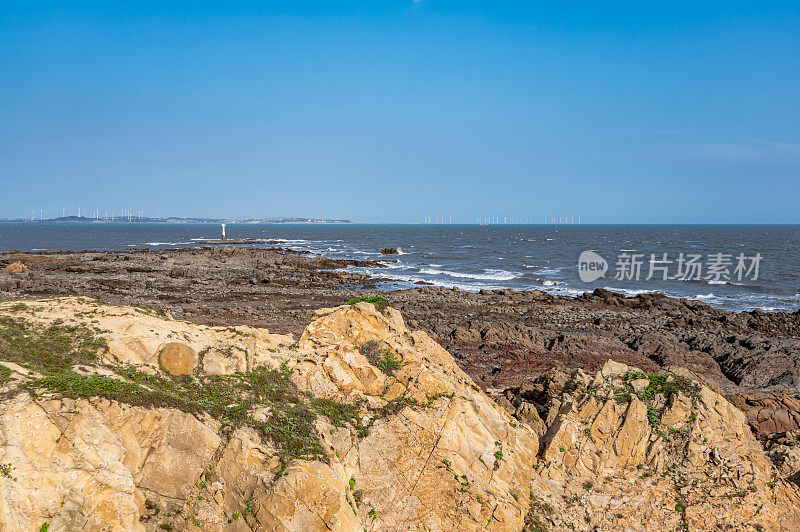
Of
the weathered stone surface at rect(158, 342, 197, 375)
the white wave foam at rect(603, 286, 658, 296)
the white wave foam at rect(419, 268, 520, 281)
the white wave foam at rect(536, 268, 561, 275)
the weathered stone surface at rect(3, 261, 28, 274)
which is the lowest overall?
the white wave foam at rect(419, 268, 520, 281)

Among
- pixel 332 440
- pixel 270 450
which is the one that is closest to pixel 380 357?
pixel 332 440

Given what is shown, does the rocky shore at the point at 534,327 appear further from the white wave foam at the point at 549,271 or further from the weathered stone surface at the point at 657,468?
the white wave foam at the point at 549,271

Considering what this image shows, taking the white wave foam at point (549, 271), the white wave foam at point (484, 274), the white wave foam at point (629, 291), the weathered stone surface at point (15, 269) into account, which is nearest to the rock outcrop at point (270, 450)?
the white wave foam at point (629, 291)

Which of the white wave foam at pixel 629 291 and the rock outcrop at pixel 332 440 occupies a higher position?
the rock outcrop at pixel 332 440

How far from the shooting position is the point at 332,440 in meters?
8.55

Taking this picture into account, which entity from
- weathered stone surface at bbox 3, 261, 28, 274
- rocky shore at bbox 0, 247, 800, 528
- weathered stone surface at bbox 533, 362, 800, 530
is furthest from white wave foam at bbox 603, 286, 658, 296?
weathered stone surface at bbox 3, 261, 28, 274

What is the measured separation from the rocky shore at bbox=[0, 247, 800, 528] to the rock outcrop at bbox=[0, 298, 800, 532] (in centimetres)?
50

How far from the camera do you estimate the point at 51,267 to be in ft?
151

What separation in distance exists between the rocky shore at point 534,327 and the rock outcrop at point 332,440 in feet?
1.64

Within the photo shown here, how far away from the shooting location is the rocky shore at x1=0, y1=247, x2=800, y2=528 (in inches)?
555

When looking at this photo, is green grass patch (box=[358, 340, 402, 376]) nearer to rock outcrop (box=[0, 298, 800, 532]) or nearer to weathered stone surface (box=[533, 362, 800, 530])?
rock outcrop (box=[0, 298, 800, 532])

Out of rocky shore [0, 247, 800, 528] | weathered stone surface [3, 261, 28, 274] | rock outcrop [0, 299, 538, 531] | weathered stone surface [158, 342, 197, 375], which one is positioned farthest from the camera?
weathered stone surface [3, 261, 28, 274]

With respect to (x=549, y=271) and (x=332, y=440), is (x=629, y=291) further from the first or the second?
(x=332, y=440)

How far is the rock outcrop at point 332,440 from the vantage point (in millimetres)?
7027
